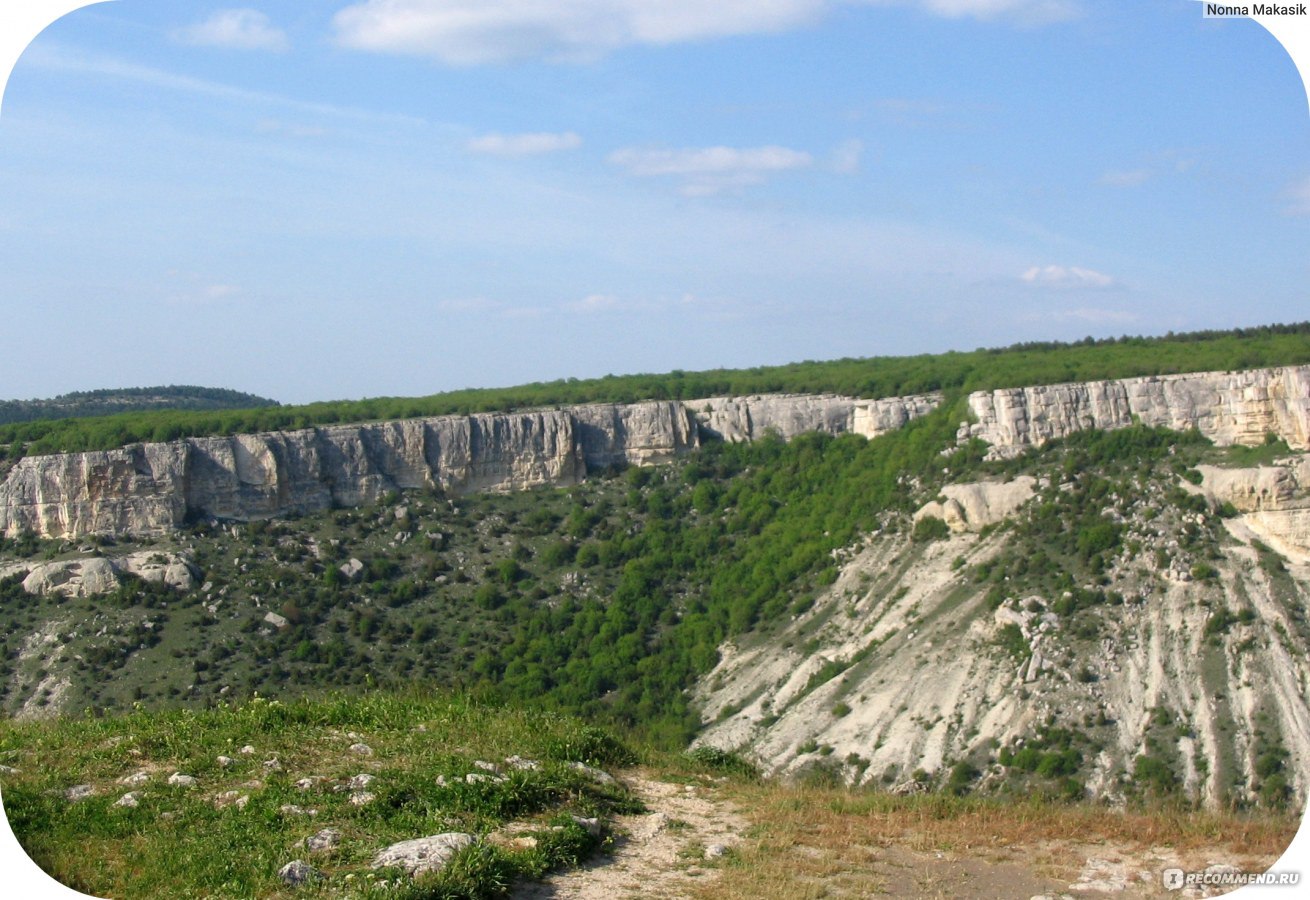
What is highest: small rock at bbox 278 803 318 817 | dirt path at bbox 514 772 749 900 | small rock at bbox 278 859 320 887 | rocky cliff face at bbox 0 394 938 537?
rocky cliff face at bbox 0 394 938 537

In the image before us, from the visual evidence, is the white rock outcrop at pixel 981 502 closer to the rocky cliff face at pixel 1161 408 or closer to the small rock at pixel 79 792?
the rocky cliff face at pixel 1161 408

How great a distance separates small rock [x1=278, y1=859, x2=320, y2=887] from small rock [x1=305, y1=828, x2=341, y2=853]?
323 mm

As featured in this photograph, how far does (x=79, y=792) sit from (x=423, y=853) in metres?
3.02

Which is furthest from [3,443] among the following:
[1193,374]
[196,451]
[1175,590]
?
[1193,374]

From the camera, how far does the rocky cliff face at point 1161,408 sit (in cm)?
3625

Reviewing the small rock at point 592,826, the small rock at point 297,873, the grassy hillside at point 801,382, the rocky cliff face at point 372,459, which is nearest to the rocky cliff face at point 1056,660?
the grassy hillside at point 801,382

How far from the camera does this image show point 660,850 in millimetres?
8617

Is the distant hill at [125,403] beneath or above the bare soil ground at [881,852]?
above

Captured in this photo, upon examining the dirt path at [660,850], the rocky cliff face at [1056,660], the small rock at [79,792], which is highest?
the small rock at [79,792]

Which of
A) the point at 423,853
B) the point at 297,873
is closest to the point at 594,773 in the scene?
the point at 423,853

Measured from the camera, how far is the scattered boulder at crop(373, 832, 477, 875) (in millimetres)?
7465

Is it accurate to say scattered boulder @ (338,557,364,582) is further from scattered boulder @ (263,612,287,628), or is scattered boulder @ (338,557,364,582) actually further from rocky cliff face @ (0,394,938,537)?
scattered boulder @ (263,612,287,628)

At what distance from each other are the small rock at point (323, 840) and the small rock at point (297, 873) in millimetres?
323

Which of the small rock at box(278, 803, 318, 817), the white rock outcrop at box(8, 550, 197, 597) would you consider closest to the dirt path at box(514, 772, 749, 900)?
the small rock at box(278, 803, 318, 817)
